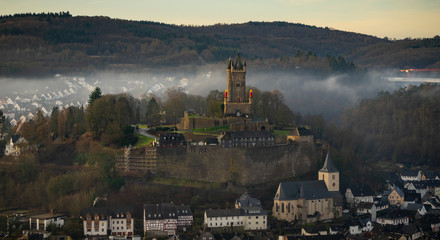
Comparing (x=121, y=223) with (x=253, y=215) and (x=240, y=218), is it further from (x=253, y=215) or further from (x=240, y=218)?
(x=253, y=215)

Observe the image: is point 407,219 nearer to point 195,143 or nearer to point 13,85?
point 195,143

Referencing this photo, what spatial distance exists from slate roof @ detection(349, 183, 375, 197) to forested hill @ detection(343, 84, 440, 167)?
12.6m

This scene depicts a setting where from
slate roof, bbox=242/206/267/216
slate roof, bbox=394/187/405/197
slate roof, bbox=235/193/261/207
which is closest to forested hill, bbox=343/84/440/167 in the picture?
slate roof, bbox=394/187/405/197

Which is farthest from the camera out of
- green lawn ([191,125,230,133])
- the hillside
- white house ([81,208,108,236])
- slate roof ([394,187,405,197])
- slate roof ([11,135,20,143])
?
the hillside

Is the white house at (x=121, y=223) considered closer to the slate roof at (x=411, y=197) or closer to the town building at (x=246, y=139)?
the town building at (x=246, y=139)

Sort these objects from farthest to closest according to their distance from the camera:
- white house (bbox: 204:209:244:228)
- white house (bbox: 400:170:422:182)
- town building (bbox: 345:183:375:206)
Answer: white house (bbox: 400:170:422:182) → town building (bbox: 345:183:375:206) → white house (bbox: 204:209:244:228)

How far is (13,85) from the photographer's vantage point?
10525 centimetres

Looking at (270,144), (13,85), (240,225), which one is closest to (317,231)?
(240,225)

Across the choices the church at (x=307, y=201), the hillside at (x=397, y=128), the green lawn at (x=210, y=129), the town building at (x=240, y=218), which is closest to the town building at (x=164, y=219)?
the town building at (x=240, y=218)

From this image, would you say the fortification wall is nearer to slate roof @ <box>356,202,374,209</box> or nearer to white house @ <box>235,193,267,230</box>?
white house @ <box>235,193,267,230</box>

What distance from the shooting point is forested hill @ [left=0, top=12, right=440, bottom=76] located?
121000 mm

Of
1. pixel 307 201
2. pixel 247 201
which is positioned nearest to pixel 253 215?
pixel 247 201

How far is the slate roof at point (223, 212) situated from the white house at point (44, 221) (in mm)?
9877

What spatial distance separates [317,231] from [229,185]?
9.70 m
